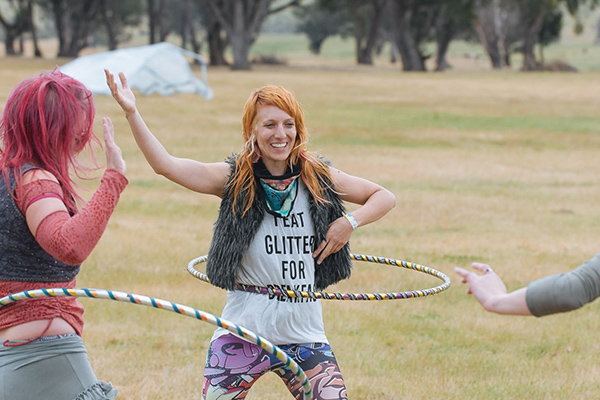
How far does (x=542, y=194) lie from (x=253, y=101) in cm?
1195

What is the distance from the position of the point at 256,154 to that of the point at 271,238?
431 mm

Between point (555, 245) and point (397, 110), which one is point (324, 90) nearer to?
point (397, 110)

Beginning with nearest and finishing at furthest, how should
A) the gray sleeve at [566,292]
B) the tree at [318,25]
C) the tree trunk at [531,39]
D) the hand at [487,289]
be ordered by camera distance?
1. the gray sleeve at [566,292]
2. the hand at [487,289]
3. the tree trunk at [531,39]
4. the tree at [318,25]

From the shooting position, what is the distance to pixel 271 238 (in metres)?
4.49

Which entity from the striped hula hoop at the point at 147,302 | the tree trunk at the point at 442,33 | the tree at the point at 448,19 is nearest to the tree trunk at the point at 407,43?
the tree at the point at 448,19

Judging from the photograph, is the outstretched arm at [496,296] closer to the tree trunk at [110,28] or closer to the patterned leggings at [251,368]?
the patterned leggings at [251,368]

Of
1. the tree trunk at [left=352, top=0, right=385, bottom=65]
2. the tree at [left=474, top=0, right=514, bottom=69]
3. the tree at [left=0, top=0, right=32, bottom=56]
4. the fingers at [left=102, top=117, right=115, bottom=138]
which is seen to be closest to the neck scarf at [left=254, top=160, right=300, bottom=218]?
the fingers at [left=102, top=117, right=115, bottom=138]

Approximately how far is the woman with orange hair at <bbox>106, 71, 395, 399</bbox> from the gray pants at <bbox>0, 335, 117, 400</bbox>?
0.87 m

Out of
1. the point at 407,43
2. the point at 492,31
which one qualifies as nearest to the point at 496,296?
the point at 407,43

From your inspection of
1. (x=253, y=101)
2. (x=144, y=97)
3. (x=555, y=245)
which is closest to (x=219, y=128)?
(x=144, y=97)

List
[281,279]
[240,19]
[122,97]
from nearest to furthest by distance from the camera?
[122,97]
[281,279]
[240,19]

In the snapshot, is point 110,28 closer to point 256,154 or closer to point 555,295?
point 256,154

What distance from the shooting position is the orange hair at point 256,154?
448 cm

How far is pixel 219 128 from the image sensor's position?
25.5 meters
